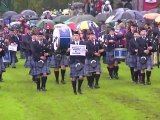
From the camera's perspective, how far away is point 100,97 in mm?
14805

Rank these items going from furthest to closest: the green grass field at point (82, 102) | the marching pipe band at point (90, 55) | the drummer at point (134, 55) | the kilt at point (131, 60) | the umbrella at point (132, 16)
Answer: the umbrella at point (132, 16) → the kilt at point (131, 60) → the drummer at point (134, 55) → the marching pipe band at point (90, 55) → the green grass field at point (82, 102)

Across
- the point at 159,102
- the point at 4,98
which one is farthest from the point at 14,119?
the point at 159,102

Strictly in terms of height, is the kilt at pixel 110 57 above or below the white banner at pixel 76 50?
below

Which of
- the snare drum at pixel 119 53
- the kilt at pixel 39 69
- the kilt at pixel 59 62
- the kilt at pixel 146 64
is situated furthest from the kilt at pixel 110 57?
the kilt at pixel 39 69

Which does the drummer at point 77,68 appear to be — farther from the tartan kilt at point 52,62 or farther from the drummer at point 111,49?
the drummer at point 111,49

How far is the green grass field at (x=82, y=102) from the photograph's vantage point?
12367mm

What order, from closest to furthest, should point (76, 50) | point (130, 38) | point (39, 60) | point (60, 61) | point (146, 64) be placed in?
point (76, 50) → point (39, 60) → point (146, 64) → point (60, 61) → point (130, 38)

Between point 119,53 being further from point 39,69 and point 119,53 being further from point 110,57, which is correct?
point 39,69

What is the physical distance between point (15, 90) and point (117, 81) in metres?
3.65

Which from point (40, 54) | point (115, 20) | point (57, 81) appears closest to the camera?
point (40, 54)

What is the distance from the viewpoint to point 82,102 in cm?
1398

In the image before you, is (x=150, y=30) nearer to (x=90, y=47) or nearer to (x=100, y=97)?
(x=90, y=47)

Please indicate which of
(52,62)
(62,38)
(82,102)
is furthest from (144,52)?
(82,102)

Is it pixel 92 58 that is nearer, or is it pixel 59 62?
pixel 92 58
